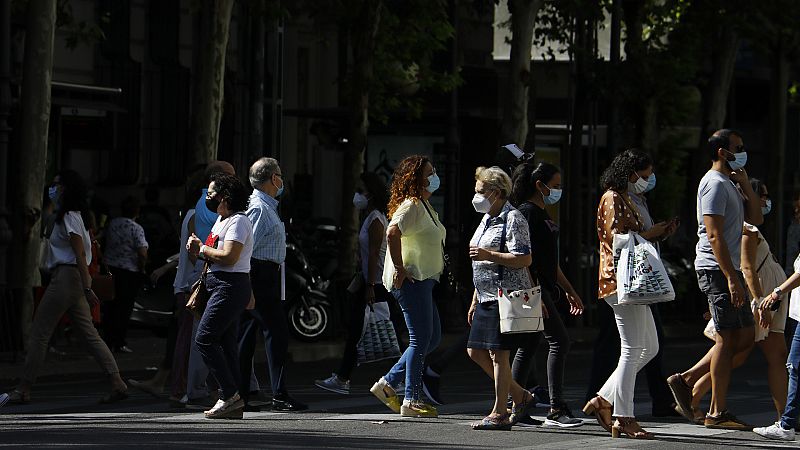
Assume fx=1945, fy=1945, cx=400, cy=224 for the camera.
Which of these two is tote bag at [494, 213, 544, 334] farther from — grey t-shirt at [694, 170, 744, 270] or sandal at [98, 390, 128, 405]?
sandal at [98, 390, 128, 405]

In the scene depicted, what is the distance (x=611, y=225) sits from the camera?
11930 millimetres

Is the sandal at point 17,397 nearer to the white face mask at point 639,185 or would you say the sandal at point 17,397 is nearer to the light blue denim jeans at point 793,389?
the white face mask at point 639,185

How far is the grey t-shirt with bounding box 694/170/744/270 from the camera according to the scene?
11867 millimetres

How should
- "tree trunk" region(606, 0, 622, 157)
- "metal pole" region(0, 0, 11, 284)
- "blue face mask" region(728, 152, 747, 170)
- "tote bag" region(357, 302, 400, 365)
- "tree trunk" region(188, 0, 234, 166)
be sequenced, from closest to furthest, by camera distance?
"blue face mask" region(728, 152, 747, 170) < "tote bag" region(357, 302, 400, 365) < "metal pole" region(0, 0, 11, 284) < "tree trunk" region(188, 0, 234, 166) < "tree trunk" region(606, 0, 622, 157)

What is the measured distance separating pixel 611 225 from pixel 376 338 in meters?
3.12

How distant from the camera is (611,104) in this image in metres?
27.1

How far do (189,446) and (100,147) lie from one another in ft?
64.6

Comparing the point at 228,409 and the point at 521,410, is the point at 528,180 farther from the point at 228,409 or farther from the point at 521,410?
the point at 228,409

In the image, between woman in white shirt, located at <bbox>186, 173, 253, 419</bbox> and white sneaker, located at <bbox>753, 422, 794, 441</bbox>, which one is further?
woman in white shirt, located at <bbox>186, 173, 253, 419</bbox>

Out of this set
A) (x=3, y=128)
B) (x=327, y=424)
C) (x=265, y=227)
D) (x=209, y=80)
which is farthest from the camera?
(x=209, y=80)

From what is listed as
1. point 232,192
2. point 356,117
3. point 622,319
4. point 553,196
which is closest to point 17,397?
point 232,192

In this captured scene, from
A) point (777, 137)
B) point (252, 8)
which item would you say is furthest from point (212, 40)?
point (777, 137)

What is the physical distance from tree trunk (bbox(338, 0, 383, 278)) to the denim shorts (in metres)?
10.8

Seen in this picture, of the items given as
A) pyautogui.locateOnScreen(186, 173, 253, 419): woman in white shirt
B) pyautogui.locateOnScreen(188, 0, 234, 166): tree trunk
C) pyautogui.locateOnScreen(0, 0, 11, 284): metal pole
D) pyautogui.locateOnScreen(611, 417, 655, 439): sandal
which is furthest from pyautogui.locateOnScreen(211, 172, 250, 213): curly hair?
pyautogui.locateOnScreen(188, 0, 234, 166): tree trunk
